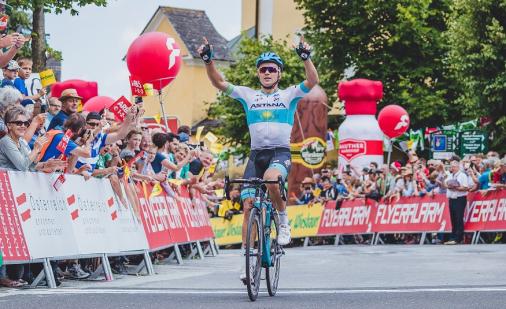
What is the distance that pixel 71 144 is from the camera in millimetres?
13844

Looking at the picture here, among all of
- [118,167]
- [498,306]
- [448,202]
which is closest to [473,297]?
[498,306]

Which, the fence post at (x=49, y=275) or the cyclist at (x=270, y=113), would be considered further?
the fence post at (x=49, y=275)

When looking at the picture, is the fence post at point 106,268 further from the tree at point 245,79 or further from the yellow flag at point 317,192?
the tree at point 245,79

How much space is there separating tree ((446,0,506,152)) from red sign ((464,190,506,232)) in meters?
11.7

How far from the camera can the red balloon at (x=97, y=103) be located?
68.6 feet

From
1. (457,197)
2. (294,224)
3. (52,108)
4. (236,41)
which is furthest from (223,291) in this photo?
(236,41)

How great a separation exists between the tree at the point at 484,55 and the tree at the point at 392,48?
8.23m

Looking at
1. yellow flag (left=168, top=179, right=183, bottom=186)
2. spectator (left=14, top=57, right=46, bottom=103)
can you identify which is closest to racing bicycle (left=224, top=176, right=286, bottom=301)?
spectator (left=14, top=57, right=46, bottom=103)

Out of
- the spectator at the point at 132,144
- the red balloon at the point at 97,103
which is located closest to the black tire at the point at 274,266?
the spectator at the point at 132,144

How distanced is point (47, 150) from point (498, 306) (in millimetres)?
5889

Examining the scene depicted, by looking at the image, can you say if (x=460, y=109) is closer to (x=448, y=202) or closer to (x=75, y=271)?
(x=448, y=202)

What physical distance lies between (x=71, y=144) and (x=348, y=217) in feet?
58.5

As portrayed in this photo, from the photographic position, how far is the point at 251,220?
11102mm

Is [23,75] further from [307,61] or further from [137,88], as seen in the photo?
[307,61]
